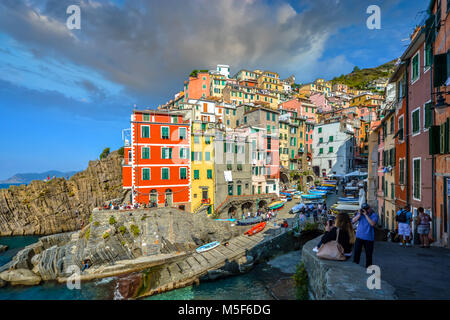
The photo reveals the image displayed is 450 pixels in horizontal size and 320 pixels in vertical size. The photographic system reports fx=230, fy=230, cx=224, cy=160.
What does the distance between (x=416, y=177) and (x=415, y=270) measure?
928cm

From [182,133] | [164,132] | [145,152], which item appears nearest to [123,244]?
[145,152]

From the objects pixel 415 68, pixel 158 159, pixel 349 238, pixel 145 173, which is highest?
pixel 415 68

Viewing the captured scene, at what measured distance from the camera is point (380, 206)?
79.3ft

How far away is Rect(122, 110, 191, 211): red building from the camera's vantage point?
31.2 m

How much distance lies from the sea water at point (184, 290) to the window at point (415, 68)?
18.8 meters

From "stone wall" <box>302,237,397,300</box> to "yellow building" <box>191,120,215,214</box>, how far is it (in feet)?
93.0

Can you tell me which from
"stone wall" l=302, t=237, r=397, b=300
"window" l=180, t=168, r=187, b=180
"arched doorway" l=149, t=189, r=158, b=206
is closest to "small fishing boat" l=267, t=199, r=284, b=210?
"window" l=180, t=168, r=187, b=180

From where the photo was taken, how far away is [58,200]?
45312 mm

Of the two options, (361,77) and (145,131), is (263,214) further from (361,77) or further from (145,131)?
(361,77)

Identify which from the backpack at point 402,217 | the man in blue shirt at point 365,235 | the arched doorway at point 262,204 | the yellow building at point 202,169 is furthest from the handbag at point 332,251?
the arched doorway at point 262,204

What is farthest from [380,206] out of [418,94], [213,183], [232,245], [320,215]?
[213,183]

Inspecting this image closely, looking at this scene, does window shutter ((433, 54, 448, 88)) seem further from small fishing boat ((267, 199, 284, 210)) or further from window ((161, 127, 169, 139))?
small fishing boat ((267, 199, 284, 210))

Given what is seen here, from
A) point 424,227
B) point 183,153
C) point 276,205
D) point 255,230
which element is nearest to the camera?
point 424,227

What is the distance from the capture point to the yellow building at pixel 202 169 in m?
35.5
